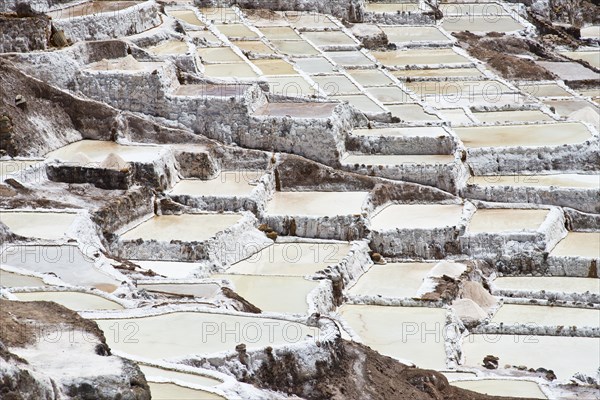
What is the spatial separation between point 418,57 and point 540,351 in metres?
23.3

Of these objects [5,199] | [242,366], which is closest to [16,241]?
[5,199]

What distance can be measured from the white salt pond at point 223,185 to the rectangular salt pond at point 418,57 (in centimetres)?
1236

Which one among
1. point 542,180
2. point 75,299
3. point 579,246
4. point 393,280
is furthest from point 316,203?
point 75,299

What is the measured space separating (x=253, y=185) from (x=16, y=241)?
368 inches

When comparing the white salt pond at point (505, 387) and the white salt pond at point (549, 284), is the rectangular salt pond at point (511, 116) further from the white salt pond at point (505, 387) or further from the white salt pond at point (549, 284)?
the white salt pond at point (505, 387)

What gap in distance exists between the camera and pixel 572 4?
6538 cm

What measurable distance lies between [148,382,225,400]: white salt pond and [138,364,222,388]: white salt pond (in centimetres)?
33

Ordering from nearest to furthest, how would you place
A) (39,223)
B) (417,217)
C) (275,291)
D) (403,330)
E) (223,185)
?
(403,330), (275,291), (39,223), (417,217), (223,185)

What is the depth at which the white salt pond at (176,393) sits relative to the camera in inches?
891

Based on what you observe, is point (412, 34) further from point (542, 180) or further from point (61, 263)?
point (61, 263)

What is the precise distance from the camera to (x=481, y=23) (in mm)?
61781

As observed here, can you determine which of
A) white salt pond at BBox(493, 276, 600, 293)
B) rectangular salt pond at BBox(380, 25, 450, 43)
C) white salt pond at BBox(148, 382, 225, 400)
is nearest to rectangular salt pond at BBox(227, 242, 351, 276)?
white salt pond at BBox(493, 276, 600, 293)

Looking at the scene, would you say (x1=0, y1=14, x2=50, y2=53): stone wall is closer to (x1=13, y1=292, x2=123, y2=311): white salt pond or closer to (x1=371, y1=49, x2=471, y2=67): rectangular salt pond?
(x1=371, y1=49, x2=471, y2=67): rectangular salt pond

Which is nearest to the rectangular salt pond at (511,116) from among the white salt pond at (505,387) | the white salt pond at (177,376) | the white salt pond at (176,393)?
the white salt pond at (505,387)
